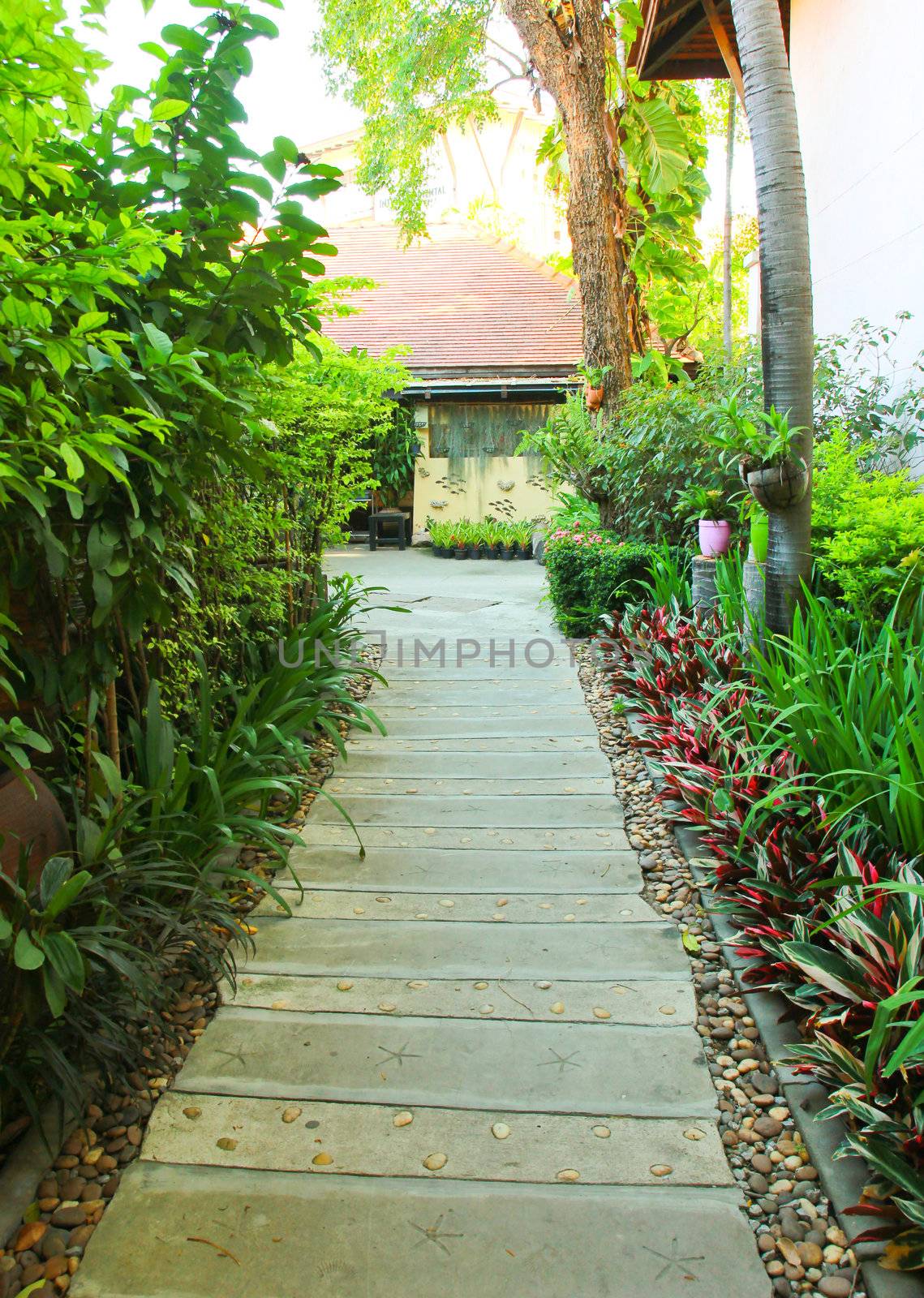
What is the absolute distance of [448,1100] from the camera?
92.6 inches

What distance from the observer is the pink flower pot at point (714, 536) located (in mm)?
5820

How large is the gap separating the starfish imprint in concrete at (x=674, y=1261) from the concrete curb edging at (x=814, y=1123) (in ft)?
1.07

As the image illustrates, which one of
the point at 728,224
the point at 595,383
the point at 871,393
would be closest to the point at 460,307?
the point at 728,224

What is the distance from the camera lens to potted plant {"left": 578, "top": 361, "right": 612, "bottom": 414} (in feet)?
27.2

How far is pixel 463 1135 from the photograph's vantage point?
2236 mm

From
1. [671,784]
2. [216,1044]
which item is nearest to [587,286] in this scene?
[671,784]

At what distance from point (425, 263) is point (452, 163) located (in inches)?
428

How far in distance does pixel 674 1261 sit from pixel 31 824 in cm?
184

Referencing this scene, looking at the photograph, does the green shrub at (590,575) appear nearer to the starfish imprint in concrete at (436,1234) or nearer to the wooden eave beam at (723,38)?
the wooden eave beam at (723,38)

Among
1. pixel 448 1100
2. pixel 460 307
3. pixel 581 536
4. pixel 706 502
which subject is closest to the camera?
pixel 448 1100

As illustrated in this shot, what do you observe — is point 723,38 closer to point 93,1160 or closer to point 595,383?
point 595,383

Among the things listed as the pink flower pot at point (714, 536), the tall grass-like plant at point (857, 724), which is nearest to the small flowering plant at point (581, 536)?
the pink flower pot at point (714, 536)

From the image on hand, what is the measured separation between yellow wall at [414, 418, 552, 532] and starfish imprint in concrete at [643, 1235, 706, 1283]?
12270 millimetres

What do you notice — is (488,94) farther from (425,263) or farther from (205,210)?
(205,210)
